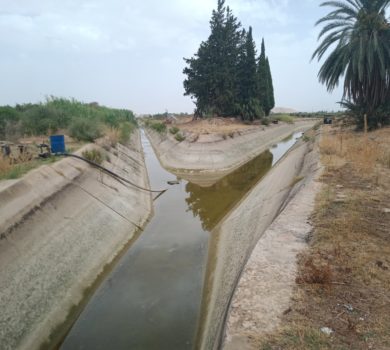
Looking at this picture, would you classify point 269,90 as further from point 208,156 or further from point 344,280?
point 344,280

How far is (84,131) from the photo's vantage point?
16.7m

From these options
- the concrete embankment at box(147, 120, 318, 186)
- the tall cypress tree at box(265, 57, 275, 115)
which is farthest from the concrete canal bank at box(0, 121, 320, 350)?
the tall cypress tree at box(265, 57, 275, 115)

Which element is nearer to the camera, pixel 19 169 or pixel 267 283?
pixel 267 283

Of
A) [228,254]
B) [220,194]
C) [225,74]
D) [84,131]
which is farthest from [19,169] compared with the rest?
[225,74]

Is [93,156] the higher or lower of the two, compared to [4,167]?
lower

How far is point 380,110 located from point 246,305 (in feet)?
77.0

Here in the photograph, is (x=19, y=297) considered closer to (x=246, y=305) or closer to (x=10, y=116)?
(x=246, y=305)

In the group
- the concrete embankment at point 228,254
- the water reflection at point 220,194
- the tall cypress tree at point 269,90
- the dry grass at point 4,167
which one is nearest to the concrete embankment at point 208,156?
the water reflection at point 220,194

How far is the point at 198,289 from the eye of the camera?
6.85 metres

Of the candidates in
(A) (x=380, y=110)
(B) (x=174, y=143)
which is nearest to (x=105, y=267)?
(B) (x=174, y=143)

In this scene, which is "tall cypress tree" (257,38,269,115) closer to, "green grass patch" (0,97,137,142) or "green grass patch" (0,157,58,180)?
"green grass patch" (0,97,137,142)

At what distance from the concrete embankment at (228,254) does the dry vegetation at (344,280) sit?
2.32 feet

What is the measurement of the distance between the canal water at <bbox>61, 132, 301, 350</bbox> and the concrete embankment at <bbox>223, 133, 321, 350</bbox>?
1726 millimetres

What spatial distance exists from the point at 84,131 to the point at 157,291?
1232cm
